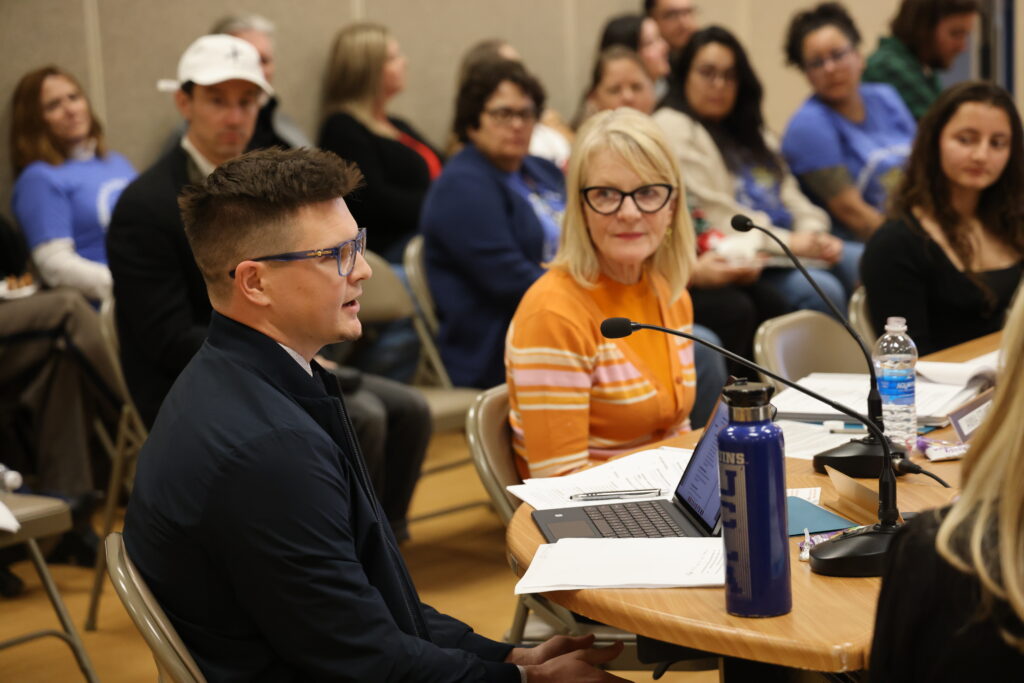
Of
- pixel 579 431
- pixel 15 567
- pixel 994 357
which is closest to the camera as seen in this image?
pixel 579 431

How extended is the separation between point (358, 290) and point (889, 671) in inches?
35.6

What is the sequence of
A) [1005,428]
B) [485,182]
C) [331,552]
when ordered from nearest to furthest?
[1005,428] < [331,552] < [485,182]

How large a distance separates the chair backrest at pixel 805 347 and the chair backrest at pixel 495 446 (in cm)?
73

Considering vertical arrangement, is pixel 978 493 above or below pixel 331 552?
above

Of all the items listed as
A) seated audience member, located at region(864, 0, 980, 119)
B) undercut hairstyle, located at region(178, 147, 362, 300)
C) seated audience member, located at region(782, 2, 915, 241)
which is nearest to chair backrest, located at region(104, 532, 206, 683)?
undercut hairstyle, located at region(178, 147, 362, 300)

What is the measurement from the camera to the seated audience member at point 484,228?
12.6 ft

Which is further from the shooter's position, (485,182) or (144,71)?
(144,71)

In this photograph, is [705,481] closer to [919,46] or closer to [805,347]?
[805,347]

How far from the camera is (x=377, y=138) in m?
4.82

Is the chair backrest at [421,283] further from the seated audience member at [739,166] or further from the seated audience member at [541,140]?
the seated audience member at [739,166]

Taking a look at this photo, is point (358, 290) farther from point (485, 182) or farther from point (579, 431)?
point (485, 182)

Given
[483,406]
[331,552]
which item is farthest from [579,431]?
[331,552]

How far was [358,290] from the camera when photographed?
1.67 m

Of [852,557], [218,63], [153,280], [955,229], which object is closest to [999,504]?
[852,557]
